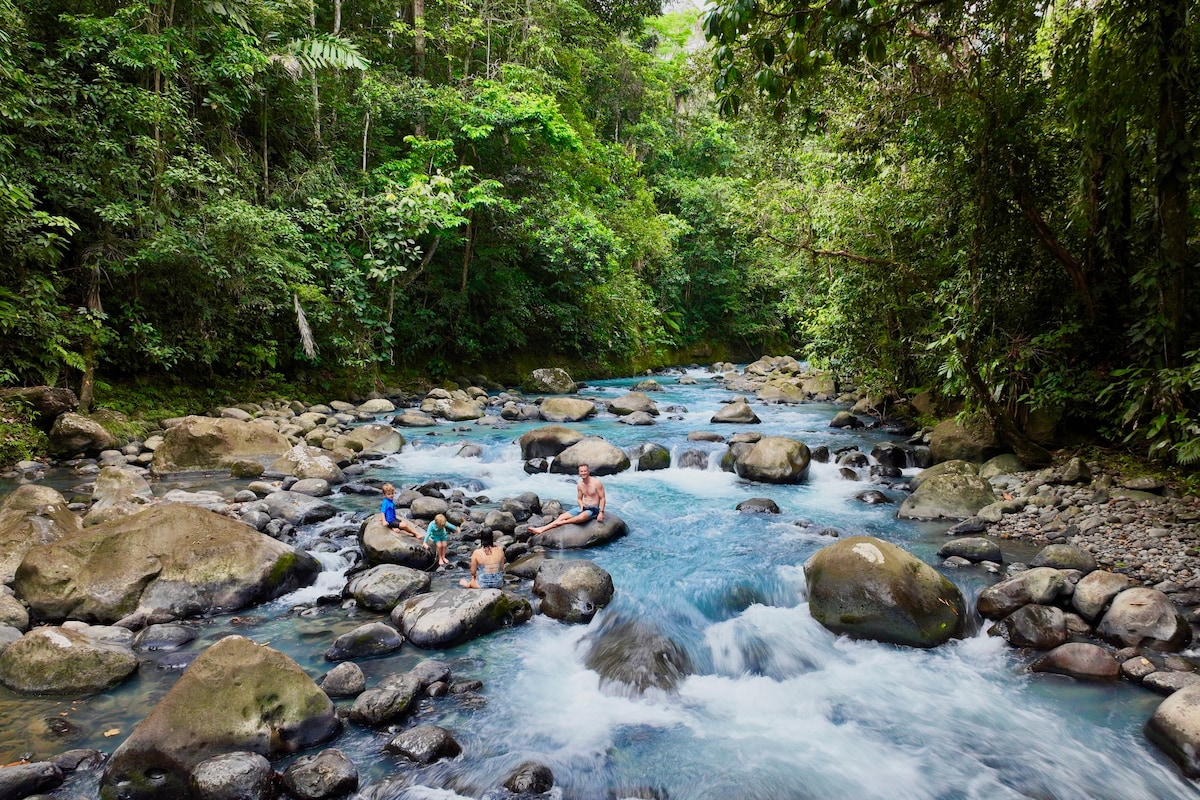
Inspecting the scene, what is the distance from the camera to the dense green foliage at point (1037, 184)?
6.15m

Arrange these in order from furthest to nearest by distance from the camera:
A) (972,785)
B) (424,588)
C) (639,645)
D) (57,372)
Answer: (57,372) < (424,588) < (639,645) < (972,785)

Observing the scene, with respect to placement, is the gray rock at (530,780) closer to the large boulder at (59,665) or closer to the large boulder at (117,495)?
the large boulder at (59,665)

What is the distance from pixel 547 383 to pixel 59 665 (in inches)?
615

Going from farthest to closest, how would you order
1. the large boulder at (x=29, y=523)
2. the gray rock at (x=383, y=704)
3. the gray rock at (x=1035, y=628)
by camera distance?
1. the large boulder at (x=29, y=523)
2. the gray rock at (x=1035, y=628)
3. the gray rock at (x=383, y=704)

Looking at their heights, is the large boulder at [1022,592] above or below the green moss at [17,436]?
below

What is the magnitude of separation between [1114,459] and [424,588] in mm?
8775

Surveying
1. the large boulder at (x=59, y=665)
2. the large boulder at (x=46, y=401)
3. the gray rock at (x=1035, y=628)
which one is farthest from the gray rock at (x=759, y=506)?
the large boulder at (x=46, y=401)

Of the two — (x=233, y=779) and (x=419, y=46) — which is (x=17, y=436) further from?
(x=419, y=46)

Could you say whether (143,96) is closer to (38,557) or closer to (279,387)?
(279,387)

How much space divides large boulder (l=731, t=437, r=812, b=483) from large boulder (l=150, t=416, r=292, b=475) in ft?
25.8

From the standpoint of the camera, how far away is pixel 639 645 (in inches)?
205

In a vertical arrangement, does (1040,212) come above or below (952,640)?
above

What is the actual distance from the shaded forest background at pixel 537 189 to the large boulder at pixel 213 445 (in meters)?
1.94

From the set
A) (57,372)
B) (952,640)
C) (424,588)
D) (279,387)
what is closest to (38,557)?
(424,588)
